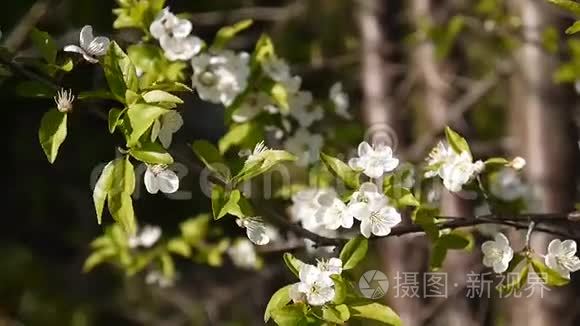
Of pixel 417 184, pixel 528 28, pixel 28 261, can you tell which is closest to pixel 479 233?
pixel 417 184

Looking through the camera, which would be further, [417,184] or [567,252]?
[417,184]

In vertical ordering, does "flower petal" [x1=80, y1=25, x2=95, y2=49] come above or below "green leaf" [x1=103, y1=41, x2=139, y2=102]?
above

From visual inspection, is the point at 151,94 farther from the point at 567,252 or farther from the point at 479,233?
the point at 479,233

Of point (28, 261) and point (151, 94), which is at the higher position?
point (151, 94)

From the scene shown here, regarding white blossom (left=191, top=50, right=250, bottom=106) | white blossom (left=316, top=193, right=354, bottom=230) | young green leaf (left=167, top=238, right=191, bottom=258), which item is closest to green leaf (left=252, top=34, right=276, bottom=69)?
white blossom (left=191, top=50, right=250, bottom=106)

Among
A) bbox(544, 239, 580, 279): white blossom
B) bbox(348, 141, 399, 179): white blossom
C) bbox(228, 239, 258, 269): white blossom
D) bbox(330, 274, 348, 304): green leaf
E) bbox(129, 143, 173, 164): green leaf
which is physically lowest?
bbox(330, 274, 348, 304): green leaf

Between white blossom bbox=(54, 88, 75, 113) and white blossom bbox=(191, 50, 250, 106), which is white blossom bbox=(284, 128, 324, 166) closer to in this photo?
white blossom bbox=(191, 50, 250, 106)
